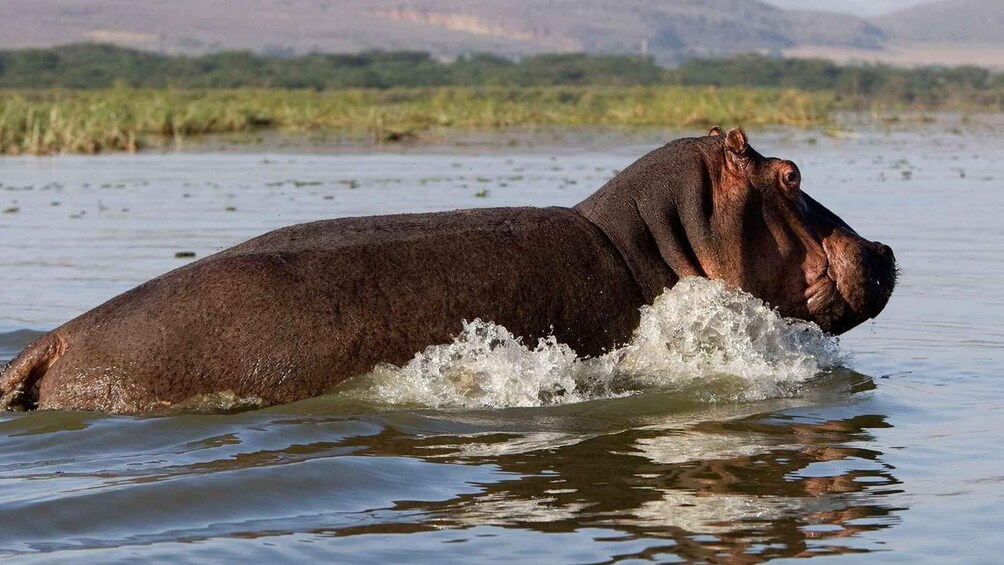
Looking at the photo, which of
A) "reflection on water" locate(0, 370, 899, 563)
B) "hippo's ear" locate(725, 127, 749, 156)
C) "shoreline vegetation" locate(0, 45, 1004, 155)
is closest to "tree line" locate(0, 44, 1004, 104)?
"shoreline vegetation" locate(0, 45, 1004, 155)

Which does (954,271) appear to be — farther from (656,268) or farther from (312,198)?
(312,198)

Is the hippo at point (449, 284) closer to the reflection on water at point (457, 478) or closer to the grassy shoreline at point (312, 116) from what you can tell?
the reflection on water at point (457, 478)

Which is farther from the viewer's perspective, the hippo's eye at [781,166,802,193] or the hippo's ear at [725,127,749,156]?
the hippo's eye at [781,166,802,193]

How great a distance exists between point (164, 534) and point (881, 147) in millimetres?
27445

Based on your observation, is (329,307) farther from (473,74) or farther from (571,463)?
(473,74)

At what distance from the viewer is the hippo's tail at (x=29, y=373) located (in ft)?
21.8

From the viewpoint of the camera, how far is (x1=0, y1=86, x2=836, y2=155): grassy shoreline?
30547 millimetres

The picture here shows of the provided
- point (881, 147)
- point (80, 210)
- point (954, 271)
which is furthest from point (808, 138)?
point (954, 271)

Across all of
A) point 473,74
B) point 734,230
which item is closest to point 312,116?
point 734,230

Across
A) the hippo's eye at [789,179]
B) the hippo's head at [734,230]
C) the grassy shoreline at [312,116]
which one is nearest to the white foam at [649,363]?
the hippo's head at [734,230]

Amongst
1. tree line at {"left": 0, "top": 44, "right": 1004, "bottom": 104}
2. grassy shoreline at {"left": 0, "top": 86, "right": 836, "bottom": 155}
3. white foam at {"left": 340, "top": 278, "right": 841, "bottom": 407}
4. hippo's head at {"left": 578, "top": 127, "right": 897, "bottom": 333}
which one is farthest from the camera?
tree line at {"left": 0, "top": 44, "right": 1004, "bottom": 104}

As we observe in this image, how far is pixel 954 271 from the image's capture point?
41.3 feet

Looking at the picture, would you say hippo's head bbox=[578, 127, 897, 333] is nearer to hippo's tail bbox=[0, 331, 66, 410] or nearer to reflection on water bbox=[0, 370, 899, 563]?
reflection on water bbox=[0, 370, 899, 563]

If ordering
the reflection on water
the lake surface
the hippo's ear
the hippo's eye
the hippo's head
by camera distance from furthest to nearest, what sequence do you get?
the hippo's eye
the hippo's ear
the hippo's head
the reflection on water
the lake surface
